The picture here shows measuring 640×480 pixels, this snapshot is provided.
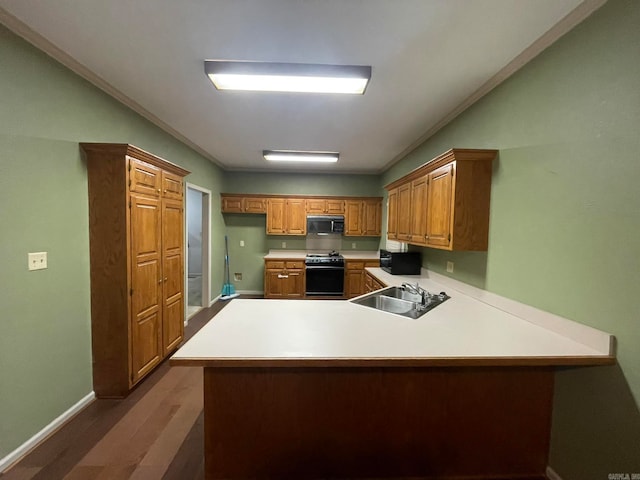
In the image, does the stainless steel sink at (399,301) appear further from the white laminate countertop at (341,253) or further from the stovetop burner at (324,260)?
the white laminate countertop at (341,253)

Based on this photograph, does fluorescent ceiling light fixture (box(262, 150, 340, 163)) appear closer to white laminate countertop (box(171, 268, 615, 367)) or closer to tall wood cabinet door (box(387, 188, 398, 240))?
tall wood cabinet door (box(387, 188, 398, 240))

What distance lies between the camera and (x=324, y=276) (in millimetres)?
4848

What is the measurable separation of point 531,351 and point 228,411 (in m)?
1.64

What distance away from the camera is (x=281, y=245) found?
5.52 m

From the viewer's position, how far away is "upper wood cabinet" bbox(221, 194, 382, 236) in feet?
16.9

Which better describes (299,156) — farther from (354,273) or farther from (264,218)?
(354,273)

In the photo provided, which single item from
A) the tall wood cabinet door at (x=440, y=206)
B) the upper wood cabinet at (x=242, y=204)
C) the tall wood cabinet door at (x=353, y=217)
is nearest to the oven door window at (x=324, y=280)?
the tall wood cabinet door at (x=353, y=217)

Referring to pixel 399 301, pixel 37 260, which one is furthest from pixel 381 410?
pixel 37 260

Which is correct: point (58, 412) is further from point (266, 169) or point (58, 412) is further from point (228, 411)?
point (266, 169)

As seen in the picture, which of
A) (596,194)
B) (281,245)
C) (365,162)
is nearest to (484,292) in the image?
(596,194)

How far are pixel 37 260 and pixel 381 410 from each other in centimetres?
239

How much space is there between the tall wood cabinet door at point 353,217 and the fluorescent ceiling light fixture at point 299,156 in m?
1.14

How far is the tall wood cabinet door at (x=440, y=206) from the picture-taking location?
218 centimetres

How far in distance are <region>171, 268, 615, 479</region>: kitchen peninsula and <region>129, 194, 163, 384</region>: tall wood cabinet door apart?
1.23 meters
